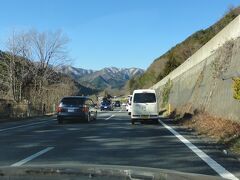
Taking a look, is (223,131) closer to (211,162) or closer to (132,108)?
(211,162)

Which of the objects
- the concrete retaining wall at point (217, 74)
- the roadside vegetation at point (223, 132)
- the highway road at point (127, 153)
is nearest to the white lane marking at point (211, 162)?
the highway road at point (127, 153)

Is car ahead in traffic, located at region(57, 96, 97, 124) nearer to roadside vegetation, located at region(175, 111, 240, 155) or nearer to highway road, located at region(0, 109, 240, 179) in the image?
roadside vegetation, located at region(175, 111, 240, 155)

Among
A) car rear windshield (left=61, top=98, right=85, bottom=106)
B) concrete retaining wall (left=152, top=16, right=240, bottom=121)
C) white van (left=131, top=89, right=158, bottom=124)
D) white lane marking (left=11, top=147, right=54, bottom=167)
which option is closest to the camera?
white lane marking (left=11, top=147, right=54, bottom=167)

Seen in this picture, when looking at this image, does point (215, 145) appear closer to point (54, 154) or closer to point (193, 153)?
point (193, 153)

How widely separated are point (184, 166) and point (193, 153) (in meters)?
2.63

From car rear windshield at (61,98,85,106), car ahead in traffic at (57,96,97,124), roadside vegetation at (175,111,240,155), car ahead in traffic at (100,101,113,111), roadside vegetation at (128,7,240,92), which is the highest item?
roadside vegetation at (128,7,240,92)

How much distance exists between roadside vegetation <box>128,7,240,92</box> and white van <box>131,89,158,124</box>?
35.8 meters

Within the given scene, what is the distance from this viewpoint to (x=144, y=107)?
29719mm

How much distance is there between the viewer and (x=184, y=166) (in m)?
11.3

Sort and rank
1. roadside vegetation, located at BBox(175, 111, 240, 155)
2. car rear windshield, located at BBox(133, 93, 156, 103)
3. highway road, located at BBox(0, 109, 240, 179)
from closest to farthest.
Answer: highway road, located at BBox(0, 109, 240, 179)
roadside vegetation, located at BBox(175, 111, 240, 155)
car rear windshield, located at BBox(133, 93, 156, 103)

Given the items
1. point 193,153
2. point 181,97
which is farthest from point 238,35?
point 181,97

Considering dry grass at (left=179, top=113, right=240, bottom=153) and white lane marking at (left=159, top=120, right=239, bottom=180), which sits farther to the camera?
dry grass at (left=179, top=113, right=240, bottom=153)

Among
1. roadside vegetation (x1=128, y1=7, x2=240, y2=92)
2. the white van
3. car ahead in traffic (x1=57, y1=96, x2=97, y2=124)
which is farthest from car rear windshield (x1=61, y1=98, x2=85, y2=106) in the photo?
roadside vegetation (x1=128, y1=7, x2=240, y2=92)

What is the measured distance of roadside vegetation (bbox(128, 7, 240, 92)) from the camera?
234 ft
